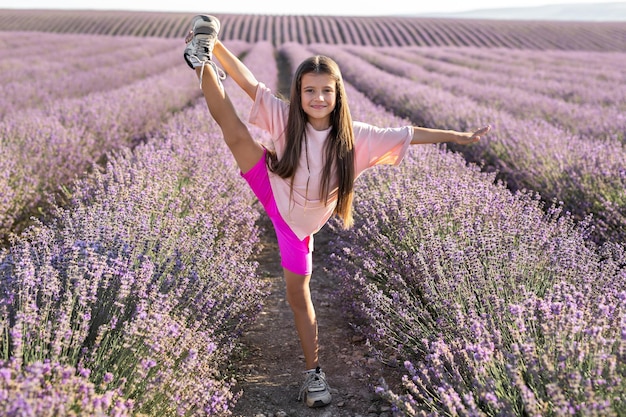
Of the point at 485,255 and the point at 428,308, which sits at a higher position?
the point at 485,255

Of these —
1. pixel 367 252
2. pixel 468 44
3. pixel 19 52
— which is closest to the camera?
pixel 367 252

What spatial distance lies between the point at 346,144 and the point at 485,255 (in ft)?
2.59

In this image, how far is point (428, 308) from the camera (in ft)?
7.94

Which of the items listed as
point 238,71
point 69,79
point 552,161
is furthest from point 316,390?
point 69,79

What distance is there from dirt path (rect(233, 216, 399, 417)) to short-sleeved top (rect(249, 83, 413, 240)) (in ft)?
2.40

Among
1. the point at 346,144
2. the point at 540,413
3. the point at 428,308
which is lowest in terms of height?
the point at 428,308

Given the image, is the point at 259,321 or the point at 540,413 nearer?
the point at 540,413

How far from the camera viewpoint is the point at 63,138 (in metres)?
4.91

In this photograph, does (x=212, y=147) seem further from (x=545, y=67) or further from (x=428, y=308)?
(x=545, y=67)

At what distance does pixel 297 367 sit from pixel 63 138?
342cm

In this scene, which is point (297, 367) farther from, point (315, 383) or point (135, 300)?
point (135, 300)

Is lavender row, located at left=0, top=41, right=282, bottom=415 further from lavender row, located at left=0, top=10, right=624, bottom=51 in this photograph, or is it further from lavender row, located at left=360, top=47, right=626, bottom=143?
lavender row, located at left=0, top=10, right=624, bottom=51

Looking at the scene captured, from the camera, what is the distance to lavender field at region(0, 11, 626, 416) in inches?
60.1

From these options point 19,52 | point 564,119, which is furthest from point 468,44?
point 564,119
